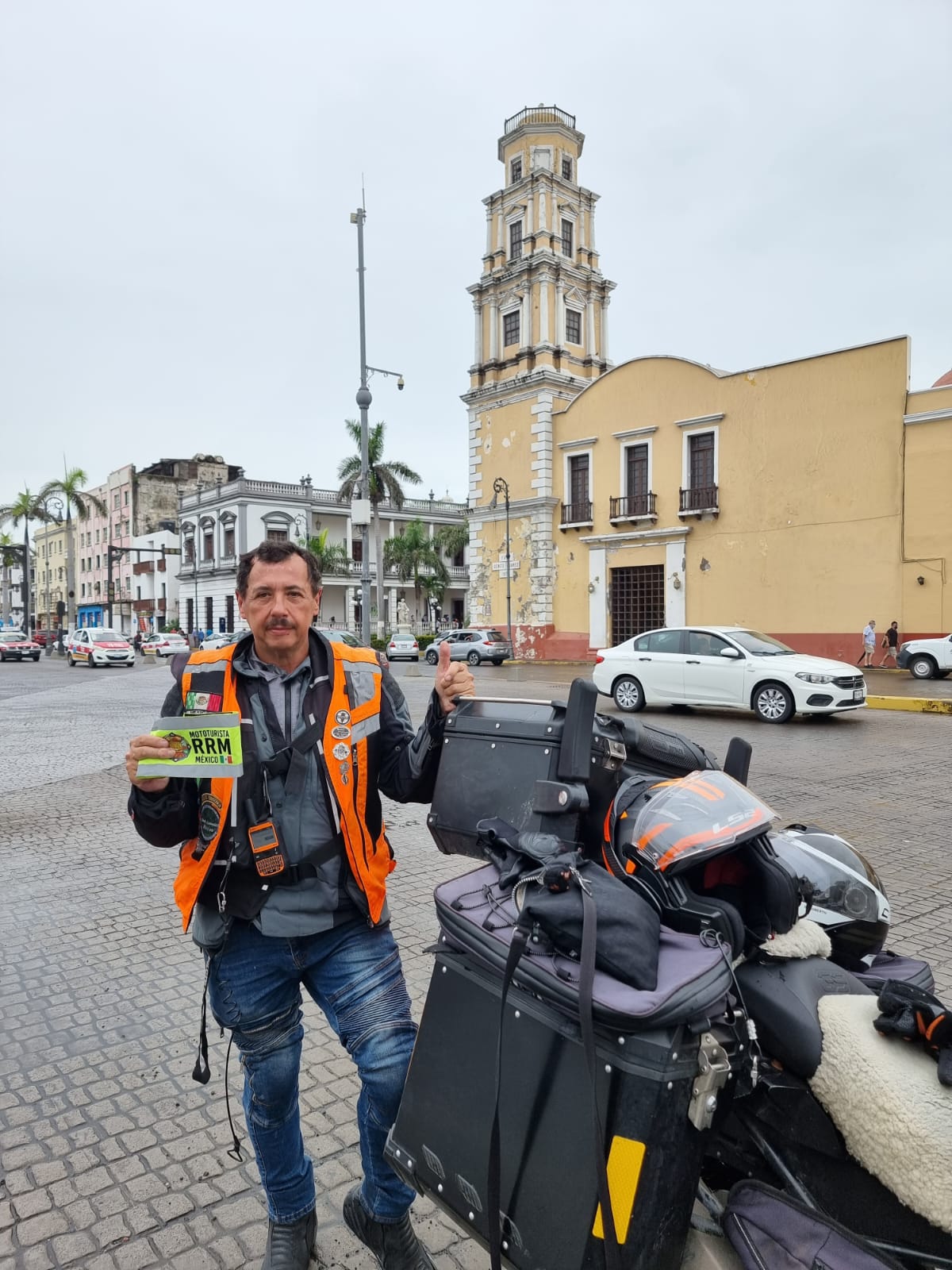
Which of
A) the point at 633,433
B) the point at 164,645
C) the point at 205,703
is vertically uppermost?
the point at 633,433

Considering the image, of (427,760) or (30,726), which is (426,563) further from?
(427,760)

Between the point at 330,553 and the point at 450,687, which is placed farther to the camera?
the point at 330,553

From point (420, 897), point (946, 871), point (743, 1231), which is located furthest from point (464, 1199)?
point (946, 871)

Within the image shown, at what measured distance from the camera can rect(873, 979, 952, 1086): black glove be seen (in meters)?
1.56

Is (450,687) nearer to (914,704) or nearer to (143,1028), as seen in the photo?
(143,1028)

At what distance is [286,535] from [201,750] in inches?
2255

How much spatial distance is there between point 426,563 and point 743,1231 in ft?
179

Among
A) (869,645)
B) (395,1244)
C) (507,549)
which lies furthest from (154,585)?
(395,1244)

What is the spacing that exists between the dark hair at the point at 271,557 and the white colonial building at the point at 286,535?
173 feet

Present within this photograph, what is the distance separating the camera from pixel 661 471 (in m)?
30.5

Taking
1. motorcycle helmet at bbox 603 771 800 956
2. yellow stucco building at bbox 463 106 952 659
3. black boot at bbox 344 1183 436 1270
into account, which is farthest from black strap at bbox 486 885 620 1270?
yellow stucco building at bbox 463 106 952 659

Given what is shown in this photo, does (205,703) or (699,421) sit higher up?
(699,421)

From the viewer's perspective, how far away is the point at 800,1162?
1.75 m

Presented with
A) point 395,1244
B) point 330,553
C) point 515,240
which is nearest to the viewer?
point 395,1244
